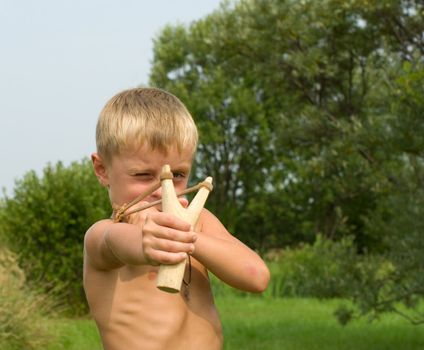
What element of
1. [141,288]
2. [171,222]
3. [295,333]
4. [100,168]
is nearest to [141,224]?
[141,288]

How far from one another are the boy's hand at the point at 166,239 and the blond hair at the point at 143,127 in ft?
1.88

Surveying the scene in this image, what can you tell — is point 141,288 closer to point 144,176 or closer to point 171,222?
point 144,176

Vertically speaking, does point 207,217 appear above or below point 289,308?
below

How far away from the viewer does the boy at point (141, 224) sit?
263 centimetres

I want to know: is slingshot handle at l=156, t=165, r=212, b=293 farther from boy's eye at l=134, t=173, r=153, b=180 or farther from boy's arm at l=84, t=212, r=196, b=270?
boy's eye at l=134, t=173, r=153, b=180

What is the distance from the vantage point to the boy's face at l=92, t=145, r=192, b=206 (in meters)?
2.63

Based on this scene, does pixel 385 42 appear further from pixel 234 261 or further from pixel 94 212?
pixel 234 261

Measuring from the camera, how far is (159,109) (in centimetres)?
271

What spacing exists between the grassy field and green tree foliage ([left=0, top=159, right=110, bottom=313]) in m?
1.07

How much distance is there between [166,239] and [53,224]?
401 inches

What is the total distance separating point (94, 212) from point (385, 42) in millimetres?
4595

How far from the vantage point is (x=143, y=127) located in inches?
104

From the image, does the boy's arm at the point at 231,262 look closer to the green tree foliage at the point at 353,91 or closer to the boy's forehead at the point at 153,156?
the boy's forehead at the point at 153,156

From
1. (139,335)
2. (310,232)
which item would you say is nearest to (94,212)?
(139,335)
